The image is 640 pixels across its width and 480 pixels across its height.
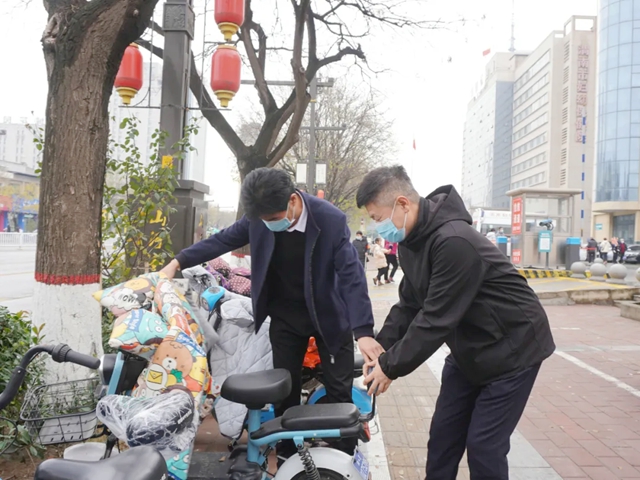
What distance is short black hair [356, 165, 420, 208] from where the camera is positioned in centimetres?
232

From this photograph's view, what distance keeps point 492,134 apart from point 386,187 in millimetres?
114946

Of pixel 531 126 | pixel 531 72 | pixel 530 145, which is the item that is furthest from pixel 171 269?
pixel 531 72

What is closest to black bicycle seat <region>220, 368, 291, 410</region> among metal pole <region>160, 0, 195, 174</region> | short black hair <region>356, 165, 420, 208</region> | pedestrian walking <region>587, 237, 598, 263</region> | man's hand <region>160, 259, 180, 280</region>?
man's hand <region>160, 259, 180, 280</region>

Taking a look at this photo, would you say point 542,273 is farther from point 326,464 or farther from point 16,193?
point 16,193

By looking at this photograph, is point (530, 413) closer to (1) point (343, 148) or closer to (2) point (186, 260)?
(2) point (186, 260)

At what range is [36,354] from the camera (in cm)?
214

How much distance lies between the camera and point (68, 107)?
3451 millimetres

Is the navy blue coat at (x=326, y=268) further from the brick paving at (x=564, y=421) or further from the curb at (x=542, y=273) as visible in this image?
the curb at (x=542, y=273)

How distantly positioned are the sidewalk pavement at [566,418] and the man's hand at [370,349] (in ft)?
4.17

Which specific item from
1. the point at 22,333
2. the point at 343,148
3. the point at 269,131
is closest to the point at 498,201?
the point at 343,148

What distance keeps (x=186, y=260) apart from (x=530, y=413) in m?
3.44

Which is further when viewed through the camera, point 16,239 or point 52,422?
point 16,239

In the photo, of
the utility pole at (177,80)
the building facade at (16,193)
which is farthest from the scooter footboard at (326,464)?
the building facade at (16,193)

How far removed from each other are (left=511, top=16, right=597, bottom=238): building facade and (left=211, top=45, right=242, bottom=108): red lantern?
68356 mm
